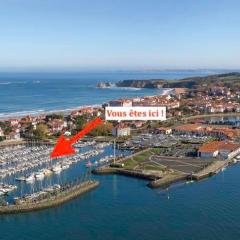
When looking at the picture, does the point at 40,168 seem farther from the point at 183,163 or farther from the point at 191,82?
the point at 191,82

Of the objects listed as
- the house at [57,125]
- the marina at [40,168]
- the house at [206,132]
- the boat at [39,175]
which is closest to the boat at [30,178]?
the marina at [40,168]

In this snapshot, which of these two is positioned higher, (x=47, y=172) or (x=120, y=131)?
(x=120, y=131)

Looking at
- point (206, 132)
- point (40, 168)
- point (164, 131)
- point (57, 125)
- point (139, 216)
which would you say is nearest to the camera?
point (139, 216)

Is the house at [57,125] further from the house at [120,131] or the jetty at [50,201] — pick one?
the jetty at [50,201]

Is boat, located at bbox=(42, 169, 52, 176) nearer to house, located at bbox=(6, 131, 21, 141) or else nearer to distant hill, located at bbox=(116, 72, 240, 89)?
house, located at bbox=(6, 131, 21, 141)

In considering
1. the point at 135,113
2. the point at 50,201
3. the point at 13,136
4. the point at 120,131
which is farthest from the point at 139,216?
the point at 13,136

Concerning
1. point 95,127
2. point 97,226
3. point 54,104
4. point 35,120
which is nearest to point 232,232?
point 97,226
